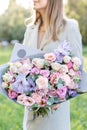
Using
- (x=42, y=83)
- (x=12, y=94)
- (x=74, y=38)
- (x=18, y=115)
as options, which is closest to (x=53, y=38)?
(x=74, y=38)

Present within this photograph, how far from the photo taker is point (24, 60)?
3828 millimetres

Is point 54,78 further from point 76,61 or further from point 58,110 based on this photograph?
point 58,110

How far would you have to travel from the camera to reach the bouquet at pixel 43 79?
3.68 meters

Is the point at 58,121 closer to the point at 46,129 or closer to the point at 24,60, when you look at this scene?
the point at 46,129

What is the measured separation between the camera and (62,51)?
3818 mm

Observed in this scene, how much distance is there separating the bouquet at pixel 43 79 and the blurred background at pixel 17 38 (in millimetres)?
2155

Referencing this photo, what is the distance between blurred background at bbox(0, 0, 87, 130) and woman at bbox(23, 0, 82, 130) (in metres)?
1.81

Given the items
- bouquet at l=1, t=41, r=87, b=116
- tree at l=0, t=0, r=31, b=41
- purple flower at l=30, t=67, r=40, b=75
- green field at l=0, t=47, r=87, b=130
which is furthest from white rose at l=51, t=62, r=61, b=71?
tree at l=0, t=0, r=31, b=41

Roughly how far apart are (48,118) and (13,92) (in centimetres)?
46

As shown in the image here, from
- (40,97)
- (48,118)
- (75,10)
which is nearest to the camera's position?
(40,97)

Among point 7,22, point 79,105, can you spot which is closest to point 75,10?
point 7,22

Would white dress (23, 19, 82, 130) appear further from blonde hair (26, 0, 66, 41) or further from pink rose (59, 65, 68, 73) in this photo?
pink rose (59, 65, 68, 73)

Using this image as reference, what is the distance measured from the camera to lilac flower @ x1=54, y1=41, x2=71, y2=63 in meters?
3.82

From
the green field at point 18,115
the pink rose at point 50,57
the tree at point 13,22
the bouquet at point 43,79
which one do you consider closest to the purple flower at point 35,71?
the bouquet at point 43,79
